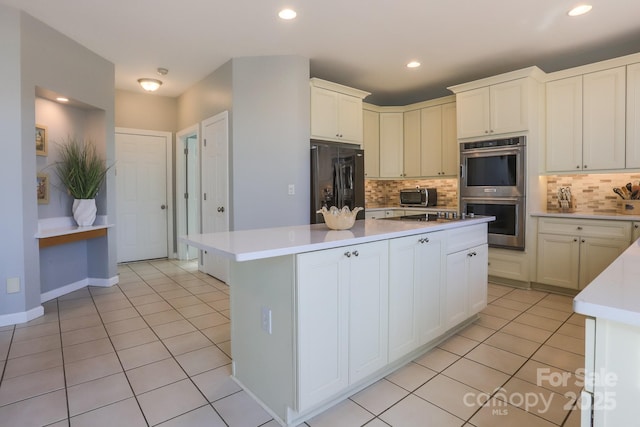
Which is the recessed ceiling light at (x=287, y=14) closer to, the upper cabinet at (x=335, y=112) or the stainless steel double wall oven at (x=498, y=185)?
the upper cabinet at (x=335, y=112)

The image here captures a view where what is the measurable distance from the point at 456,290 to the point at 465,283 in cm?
15

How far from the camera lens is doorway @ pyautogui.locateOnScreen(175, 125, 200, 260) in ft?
18.5

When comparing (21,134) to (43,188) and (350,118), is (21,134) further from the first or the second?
(350,118)

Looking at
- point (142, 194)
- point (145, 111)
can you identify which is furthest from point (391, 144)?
point (142, 194)

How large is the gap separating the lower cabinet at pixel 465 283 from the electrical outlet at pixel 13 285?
361 centimetres

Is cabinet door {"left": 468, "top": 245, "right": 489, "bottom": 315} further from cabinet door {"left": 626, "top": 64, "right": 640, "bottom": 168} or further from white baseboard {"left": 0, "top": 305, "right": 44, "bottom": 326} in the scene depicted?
white baseboard {"left": 0, "top": 305, "right": 44, "bottom": 326}

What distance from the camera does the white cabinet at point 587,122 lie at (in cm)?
348

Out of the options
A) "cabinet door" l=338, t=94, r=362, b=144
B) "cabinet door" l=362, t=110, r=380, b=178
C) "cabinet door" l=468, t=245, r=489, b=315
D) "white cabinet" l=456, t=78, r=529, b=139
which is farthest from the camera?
"cabinet door" l=362, t=110, r=380, b=178

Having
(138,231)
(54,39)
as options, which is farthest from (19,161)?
(138,231)

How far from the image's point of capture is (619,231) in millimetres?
3336

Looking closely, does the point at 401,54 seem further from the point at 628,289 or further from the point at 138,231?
the point at 138,231

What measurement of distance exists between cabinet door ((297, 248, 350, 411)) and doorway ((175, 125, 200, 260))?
4347 mm

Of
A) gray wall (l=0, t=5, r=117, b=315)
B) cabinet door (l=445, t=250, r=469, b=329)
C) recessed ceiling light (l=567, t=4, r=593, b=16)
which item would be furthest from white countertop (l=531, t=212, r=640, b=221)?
gray wall (l=0, t=5, r=117, b=315)

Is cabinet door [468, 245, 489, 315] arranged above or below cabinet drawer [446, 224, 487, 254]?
below
